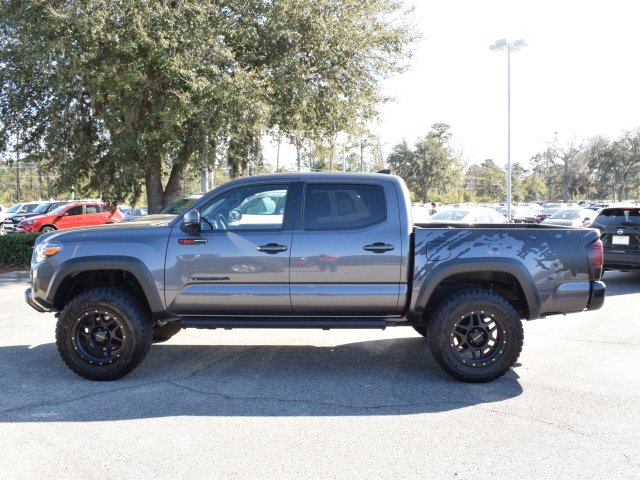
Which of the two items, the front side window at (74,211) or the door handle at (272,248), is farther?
the front side window at (74,211)

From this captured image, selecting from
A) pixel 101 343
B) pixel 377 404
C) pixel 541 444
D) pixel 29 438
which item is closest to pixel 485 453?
pixel 541 444

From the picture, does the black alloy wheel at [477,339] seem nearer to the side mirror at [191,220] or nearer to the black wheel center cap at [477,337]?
the black wheel center cap at [477,337]

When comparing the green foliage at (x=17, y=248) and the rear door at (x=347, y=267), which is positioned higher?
the rear door at (x=347, y=267)

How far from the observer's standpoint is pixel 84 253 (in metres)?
5.07

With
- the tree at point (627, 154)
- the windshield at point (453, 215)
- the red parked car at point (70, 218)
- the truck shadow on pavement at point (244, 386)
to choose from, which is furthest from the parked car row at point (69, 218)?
the tree at point (627, 154)

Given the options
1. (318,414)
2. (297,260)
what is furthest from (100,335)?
(318,414)

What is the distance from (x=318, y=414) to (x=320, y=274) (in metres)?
1.27

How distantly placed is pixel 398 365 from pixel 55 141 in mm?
15055

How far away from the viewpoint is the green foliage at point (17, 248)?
1395 centimetres

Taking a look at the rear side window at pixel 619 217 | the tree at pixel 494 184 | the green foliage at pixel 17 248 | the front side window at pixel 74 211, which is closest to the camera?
the rear side window at pixel 619 217

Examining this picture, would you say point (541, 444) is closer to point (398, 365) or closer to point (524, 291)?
point (524, 291)

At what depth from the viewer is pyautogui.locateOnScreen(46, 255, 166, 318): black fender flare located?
5012 mm

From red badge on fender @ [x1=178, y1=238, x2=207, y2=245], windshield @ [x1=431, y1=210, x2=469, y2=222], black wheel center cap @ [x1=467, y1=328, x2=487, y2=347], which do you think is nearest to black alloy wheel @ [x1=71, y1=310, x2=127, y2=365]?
red badge on fender @ [x1=178, y1=238, x2=207, y2=245]

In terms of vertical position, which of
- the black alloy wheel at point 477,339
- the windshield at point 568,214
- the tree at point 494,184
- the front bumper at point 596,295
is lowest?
the black alloy wheel at point 477,339
